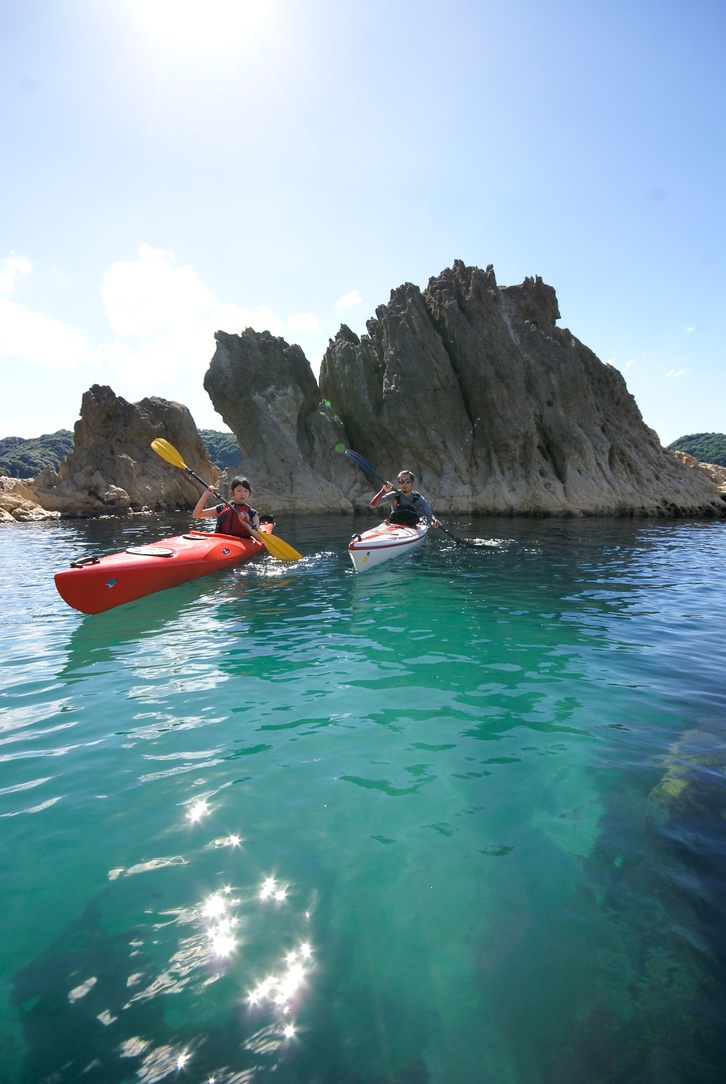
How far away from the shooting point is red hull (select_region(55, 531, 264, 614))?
313 inches

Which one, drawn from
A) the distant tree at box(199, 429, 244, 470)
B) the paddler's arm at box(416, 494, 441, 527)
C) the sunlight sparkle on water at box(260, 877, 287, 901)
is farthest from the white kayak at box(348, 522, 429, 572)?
the distant tree at box(199, 429, 244, 470)

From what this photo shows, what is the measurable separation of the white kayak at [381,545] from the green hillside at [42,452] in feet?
316

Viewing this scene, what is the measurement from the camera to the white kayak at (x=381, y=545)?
35.2 feet

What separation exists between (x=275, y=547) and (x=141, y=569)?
12.4 ft

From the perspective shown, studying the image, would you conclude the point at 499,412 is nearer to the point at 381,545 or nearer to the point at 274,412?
the point at 274,412

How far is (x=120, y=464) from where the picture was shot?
36.2 m

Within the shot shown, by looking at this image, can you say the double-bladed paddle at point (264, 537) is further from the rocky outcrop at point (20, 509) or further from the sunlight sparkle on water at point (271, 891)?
the rocky outcrop at point (20, 509)

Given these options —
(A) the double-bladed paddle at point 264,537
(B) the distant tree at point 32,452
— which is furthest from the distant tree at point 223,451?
(A) the double-bladed paddle at point 264,537

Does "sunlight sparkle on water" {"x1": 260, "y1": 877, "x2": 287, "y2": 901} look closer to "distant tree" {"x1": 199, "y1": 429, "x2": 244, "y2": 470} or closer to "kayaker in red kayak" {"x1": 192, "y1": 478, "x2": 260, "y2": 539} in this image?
"kayaker in red kayak" {"x1": 192, "y1": 478, "x2": 260, "y2": 539}

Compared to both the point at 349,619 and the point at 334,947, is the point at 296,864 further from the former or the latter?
the point at 349,619

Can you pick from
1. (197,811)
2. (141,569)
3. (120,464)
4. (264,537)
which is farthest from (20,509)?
(197,811)

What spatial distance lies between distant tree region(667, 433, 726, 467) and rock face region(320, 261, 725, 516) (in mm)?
81409

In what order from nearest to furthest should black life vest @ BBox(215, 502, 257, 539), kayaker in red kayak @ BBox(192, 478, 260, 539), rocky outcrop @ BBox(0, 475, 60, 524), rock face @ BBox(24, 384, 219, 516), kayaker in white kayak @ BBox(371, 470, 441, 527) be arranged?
kayaker in red kayak @ BBox(192, 478, 260, 539) < black life vest @ BBox(215, 502, 257, 539) < kayaker in white kayak @ BBox(371, 470, 441, 527) < rocky outcrop @ BBox(0, 475, 60, 524) < rock face @ BBox(24, 384, 219, 516)

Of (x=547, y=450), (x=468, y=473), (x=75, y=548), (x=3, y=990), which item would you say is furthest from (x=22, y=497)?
(x=3, y=990)
